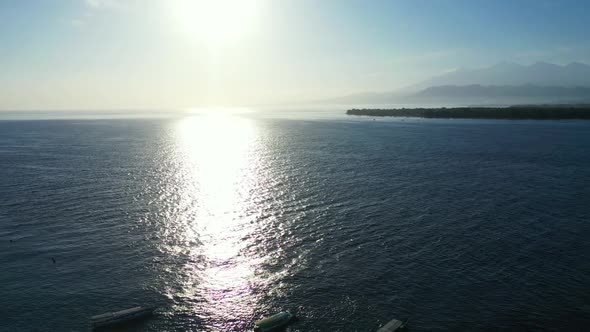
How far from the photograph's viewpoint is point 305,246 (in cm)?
3794

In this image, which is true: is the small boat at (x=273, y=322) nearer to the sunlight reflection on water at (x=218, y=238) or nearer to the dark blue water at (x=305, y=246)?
the dark blue water at (x=305, y=246)

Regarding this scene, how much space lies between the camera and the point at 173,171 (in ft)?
256

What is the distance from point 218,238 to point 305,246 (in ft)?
32.2

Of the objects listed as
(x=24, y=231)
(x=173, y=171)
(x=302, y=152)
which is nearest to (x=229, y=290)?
(x=24, y=231)

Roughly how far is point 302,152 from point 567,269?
69.9 meters

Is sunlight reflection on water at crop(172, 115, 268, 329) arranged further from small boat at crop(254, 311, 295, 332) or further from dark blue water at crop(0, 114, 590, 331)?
small boat at crop(254, 311, 295, 332)

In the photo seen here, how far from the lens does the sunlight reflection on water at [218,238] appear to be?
1136 inches

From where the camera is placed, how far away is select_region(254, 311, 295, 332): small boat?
996 inches

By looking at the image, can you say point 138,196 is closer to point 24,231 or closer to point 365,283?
point 24,231

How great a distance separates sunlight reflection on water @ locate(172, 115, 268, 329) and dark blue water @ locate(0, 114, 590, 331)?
197 mm

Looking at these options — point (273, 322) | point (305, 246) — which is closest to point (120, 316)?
point (273, 322)

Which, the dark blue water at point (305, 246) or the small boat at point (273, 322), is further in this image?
the dark blue water at point (305, 246)

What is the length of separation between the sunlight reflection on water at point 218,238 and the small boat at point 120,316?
11.3 feet

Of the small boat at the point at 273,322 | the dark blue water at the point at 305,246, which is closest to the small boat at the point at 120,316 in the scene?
the dark blue water at the point at 305,246
